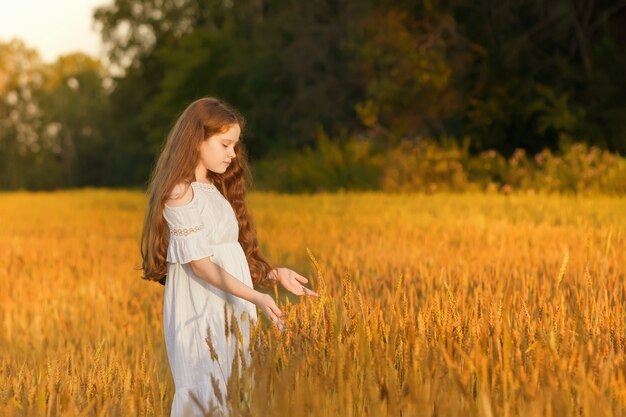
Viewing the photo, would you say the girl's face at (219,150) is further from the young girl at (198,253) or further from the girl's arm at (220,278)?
the girl's arm at (220,278)

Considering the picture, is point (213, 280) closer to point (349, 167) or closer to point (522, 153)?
point (522, 153)

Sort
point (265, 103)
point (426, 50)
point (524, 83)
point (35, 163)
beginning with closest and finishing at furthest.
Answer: point (524, 83)
point (426, 50)
point (265, 103)
point (35, 163)

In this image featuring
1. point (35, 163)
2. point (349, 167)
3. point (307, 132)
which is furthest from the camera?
point (35, 163)

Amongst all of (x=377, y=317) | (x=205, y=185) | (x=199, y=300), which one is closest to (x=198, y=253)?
(x=199, y=300)

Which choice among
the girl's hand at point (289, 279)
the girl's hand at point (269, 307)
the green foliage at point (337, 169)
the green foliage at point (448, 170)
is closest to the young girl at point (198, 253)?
the girl's hand at point (289, 279)

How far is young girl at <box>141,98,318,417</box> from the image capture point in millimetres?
3902

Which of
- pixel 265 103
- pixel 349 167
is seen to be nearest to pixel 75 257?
pixel 349 167

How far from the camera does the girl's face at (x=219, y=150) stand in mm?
4094

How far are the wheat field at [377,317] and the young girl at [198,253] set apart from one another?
181mm

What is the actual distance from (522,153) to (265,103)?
844 inches

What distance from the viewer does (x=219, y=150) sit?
162 inches

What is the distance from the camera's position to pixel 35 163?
3268 inches

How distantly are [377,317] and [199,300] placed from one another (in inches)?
29.2

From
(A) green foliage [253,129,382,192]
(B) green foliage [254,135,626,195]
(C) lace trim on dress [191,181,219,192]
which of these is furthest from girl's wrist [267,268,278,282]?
(A) green foliage [253,129,382,192]
